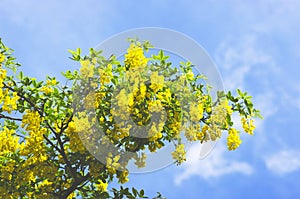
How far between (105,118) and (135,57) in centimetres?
90

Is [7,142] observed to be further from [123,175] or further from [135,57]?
[135,57]

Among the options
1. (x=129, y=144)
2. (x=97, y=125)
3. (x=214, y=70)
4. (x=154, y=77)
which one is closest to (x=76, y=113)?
(x=97, y=125)

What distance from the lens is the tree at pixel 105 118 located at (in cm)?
539

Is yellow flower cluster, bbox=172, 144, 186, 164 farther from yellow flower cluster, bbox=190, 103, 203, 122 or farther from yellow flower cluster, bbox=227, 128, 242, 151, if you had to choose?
yellow flower cluster, bbox=227, 128, 242, 151

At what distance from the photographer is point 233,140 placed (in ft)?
19.3

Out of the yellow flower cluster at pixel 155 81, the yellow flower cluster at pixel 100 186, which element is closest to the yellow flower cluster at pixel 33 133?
the yellow flower cluster at pixel 100 186

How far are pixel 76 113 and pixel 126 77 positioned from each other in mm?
833

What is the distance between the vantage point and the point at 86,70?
217 inches

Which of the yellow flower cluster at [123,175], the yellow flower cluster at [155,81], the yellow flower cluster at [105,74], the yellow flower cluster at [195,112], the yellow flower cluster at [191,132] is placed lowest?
the yellow flower cluster at [123,175]

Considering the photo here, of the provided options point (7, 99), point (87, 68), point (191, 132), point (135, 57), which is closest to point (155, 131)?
point (191, 132)

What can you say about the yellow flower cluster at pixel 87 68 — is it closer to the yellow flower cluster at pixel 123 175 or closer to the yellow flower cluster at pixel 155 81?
the yellow flower cluster at pixel 155 81

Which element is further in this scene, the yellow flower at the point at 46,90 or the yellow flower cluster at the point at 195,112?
the yellow flower at the point at 46,90

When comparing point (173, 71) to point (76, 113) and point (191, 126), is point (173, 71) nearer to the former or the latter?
point (191, 126)

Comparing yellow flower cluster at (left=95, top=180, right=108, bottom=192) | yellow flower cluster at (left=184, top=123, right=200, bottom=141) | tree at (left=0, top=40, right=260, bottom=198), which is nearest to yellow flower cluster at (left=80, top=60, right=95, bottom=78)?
tree at (left=0, top=40, right=260, bottom=198)
